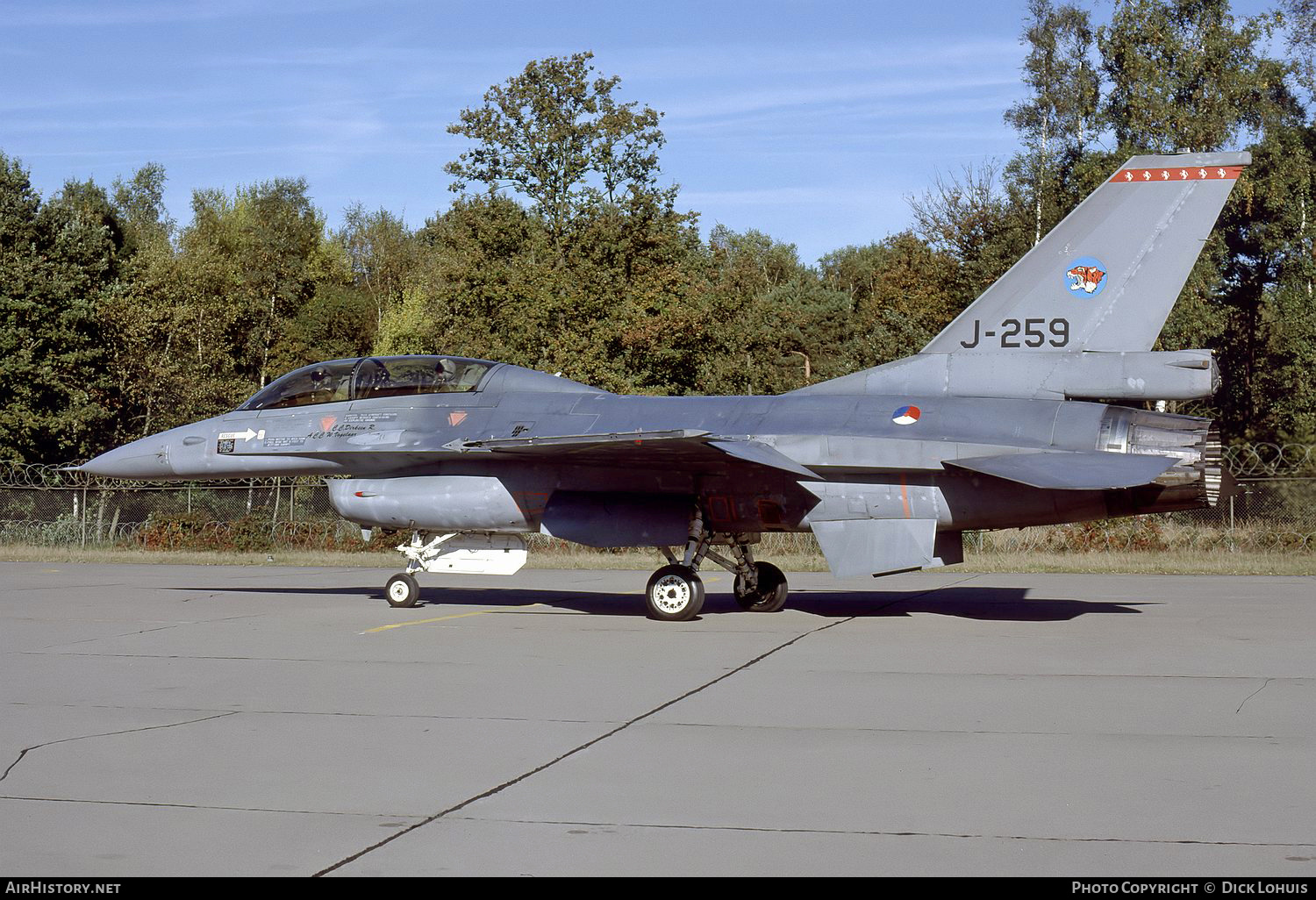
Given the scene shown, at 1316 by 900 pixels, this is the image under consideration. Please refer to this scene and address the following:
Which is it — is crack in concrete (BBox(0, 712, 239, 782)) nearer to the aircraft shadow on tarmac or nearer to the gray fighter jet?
the gray fighter jet

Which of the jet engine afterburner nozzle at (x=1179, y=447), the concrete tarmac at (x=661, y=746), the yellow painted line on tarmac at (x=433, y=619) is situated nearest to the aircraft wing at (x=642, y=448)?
the concrete tarmac at (x=661, y=746)

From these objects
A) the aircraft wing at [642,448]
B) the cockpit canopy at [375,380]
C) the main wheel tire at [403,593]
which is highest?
the cockpit canopy at [375,380]

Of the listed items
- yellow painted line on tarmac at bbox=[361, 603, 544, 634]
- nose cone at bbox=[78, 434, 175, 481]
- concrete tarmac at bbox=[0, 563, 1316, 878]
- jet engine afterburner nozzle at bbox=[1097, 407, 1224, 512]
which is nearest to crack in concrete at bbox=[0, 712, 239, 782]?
concrete tarmac at bbox=[0, 563, 1316, 878]

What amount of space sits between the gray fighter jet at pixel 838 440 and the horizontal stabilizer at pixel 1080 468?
0.02 metres

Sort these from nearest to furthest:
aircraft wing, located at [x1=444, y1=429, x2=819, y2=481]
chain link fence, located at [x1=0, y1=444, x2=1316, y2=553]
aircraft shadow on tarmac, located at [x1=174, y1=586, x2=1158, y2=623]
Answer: aircraft wing, located at [x1=444, y1=429, x2=819, y2=481], aircraft shadow on tarmac, located at [x1=174, y1=586, x2=1158, y2=623], chain link fence, located at [x1=0, y1=444, x2=1316, y2=553]

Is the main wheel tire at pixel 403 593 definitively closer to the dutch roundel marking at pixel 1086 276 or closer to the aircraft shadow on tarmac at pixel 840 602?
the aircraft shadow on tarmac at pixel 840 602

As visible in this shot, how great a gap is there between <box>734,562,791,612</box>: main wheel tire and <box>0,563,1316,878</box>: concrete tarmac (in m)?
1.15

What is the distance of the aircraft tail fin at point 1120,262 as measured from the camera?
12.2 m

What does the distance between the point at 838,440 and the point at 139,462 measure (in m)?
8.55

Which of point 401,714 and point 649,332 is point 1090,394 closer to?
point 401,714

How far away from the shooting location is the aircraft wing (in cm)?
1210

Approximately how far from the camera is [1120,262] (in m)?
12.3

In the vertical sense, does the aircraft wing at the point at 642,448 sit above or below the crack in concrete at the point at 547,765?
above

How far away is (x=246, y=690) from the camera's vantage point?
29.2 feet
